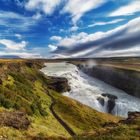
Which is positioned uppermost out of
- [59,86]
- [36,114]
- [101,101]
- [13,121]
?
[13,121]

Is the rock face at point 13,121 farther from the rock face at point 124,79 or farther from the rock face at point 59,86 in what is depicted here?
the rock face at point 124,79

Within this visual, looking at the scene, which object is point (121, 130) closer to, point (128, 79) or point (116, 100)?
point (116, 100)

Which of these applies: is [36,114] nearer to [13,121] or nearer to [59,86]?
[13,121]

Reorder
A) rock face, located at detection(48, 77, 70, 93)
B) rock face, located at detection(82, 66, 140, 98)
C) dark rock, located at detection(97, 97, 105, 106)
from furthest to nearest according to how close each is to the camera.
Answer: rock face, located at detection(82, 66, 140, 98) → rock face, located at detection(48, 77, 70, 93) → dark rock, located at detection(97, 97, 105, 106)

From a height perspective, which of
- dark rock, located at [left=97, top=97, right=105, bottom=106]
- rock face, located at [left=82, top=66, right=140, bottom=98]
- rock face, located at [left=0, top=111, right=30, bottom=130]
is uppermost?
rock face, located at [left=0, top=111, right=30, bottom=130]

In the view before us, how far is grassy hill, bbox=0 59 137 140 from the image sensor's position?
24000 millimetres

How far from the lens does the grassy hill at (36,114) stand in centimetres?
2400

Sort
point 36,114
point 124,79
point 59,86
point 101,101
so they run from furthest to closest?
1. point 124,79
2. point 59,86
3. point 101,101
4. point 36,114

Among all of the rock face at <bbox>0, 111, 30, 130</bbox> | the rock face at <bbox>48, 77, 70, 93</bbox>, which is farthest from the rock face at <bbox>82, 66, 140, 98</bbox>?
the rock face at <bbox>0, 111, 30, 130</bbox>

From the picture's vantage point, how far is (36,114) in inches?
1692

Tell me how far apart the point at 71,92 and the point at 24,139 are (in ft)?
277

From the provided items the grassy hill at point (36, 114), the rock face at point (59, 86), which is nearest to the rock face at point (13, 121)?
the grassy hill at point (36, 114)

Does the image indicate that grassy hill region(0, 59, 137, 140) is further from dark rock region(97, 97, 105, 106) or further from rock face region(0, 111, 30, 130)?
dark rock region(97, 97, 105, 106)

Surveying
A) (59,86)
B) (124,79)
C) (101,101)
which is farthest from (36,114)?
(124,79)
